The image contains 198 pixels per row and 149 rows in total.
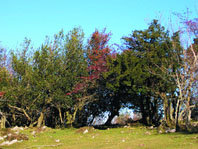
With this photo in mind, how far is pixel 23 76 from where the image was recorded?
23.0 meters

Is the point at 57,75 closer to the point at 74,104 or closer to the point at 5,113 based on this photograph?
the point at 74,104

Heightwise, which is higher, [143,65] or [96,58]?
[96,58]

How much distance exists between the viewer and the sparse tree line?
17.8m

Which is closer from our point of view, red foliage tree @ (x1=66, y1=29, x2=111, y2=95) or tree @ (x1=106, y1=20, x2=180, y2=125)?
tree @ (x1=106, y1=20, x2=180, y2=125)

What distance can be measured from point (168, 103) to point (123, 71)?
4.07 m

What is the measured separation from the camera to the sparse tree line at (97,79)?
17750 millimetres

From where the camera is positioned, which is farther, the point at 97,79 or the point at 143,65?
the point at 97,79

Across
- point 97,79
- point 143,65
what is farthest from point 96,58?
point 143,65

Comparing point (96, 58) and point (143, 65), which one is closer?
point (143, 65)

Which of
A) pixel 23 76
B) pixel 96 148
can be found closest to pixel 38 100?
pixel 23 76

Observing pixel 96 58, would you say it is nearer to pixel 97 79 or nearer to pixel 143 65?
pixel 97 79

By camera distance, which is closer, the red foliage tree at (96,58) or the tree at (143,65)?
the tree at (143,65)

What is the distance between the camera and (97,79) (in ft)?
71.9

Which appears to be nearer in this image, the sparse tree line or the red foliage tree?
the sparse tree line
